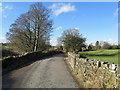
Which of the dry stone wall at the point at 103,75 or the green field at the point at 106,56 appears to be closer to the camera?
the dry stone wall at the point at 103,75

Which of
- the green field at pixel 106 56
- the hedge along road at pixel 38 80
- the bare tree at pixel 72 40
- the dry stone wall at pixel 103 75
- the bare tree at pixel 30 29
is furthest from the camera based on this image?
the bare tree at pixel 72 40

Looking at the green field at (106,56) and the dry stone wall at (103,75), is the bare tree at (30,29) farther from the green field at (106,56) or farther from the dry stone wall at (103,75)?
the dry stone wall at (103,75)

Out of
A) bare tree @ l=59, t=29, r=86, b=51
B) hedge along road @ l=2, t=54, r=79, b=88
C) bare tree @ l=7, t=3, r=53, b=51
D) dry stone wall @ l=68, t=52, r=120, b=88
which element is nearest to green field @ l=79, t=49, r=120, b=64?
dry stone wall @ l=68, t=52, r=120, b=88

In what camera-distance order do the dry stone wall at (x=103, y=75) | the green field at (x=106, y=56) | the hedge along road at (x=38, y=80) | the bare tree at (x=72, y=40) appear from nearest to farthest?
the dry stone wall at (x=103, y=75) → the hedge along road at (x=38, y=80) → the green field at (x=106, y=56) → the bare tree at (x=72, y=40)

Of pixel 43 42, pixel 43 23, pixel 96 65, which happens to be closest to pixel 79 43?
pixel 43 42

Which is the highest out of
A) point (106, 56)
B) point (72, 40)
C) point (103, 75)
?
point (72, 40)

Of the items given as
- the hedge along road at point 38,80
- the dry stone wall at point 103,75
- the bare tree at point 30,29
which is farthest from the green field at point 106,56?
the bare tree at point 30,29

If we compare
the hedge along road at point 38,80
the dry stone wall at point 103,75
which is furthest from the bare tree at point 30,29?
the dry stone wall at point 103,75

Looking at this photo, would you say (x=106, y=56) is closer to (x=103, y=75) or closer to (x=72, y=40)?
(x=103, y=75)

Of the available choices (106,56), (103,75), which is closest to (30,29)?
(106,56)

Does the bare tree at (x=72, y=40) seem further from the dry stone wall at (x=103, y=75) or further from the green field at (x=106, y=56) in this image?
the dry stone wall at (x=103, y=75)

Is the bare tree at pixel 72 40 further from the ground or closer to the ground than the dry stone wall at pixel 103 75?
further from the ground

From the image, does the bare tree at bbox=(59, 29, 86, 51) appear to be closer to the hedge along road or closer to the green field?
the green field

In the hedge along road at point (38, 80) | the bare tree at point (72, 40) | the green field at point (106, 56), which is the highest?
the bare tree at point (72, 40)
